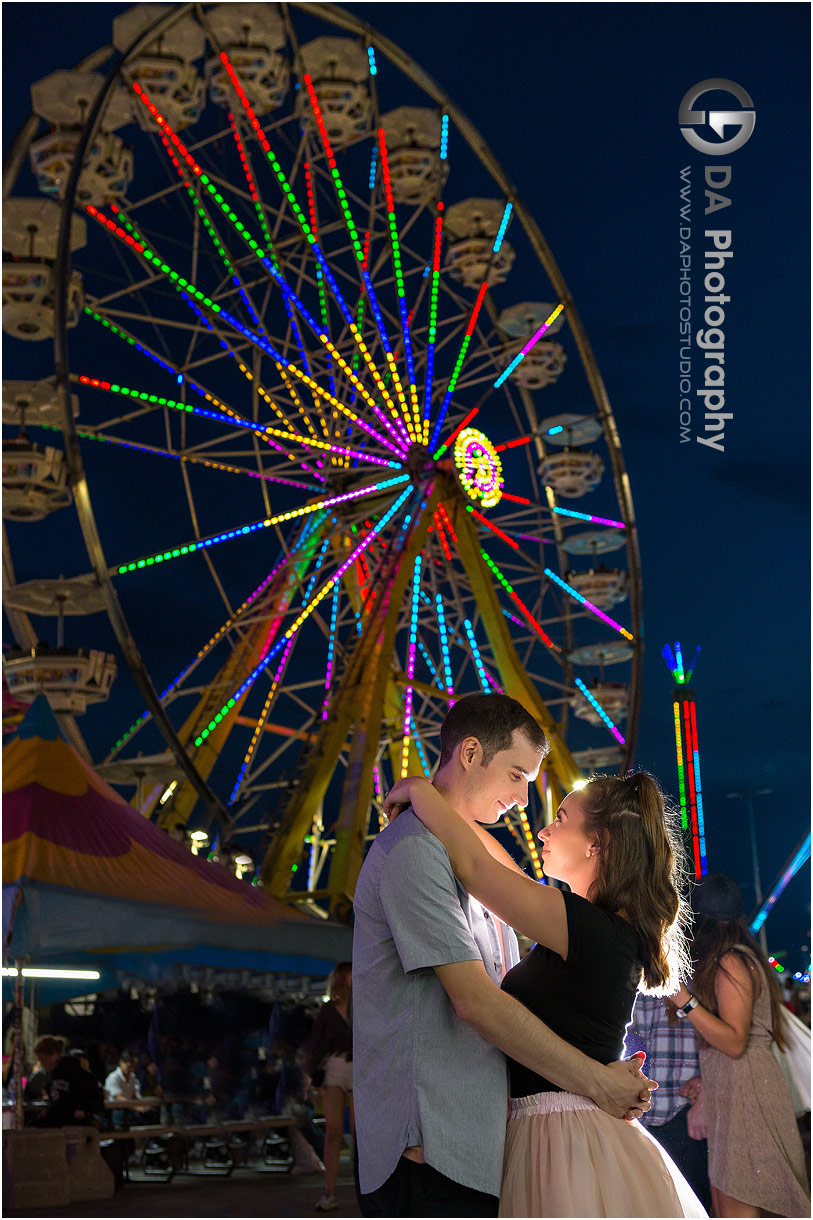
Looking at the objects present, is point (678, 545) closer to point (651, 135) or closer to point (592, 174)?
point (592, 174)

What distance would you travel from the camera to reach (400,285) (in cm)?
1555

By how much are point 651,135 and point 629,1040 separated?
13829mm

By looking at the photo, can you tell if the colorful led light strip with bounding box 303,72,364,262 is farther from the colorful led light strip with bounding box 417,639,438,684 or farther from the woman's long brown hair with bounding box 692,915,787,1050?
the woman's long brown hair with bounding box 692,915,787,1050

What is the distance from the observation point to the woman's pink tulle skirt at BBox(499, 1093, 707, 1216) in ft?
7.88

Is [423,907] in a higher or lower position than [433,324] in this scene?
lower

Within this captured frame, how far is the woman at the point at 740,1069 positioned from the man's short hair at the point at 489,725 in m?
1.94

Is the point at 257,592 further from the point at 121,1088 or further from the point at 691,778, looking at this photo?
the point at 691,778

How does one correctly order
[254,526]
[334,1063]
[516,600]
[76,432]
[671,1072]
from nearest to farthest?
1. [671,1072]
2. [334,1063]
3. [76,432]
4. [254,526]
5. [516,600]

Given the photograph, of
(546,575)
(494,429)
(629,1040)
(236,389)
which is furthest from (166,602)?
(629,1040)

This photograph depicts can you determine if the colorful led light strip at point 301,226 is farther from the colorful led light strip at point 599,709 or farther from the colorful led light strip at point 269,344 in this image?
the colorful led light strip at point 599,709

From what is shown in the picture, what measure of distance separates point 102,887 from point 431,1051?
252 inches

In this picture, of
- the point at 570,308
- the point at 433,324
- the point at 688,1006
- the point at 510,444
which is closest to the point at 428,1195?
the point at 688,1006

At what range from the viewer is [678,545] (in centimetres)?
2292

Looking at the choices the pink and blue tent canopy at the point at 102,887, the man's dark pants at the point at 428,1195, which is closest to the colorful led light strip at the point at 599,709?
the pink and blue tent canopy at the point at 102,887
